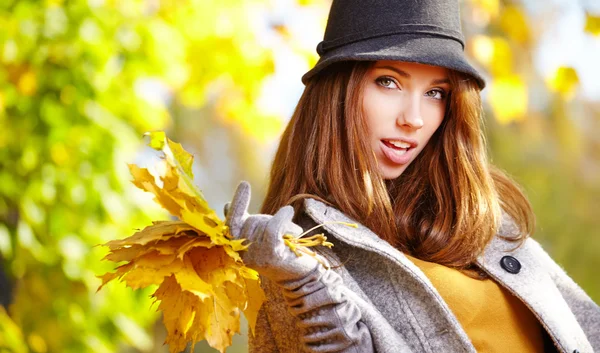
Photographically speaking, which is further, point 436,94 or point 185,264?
point 436,94

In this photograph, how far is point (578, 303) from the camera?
2418 millimetres

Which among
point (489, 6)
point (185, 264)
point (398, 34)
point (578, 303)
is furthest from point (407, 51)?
point (489, 6)

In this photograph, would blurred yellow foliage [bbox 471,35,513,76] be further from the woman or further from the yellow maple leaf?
the yellow maple leaf

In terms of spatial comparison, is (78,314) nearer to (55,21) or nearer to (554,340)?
(55,21)

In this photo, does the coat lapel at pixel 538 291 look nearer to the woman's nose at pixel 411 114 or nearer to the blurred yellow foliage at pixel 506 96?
the woman's nose at pixel 411 114

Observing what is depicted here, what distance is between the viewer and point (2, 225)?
4148 mm

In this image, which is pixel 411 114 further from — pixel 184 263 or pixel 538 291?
pixel 184 263

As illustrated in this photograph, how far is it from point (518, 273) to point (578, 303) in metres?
0.35

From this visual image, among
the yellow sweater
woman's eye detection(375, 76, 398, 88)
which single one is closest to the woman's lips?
woman's eye detection(375, 76, 398, 88)

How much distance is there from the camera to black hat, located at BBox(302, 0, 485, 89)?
→ 2064 mm

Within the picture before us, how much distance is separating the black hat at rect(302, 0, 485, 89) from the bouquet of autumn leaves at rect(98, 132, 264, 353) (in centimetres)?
71

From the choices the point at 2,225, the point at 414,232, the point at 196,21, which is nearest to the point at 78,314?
the point at 2,225

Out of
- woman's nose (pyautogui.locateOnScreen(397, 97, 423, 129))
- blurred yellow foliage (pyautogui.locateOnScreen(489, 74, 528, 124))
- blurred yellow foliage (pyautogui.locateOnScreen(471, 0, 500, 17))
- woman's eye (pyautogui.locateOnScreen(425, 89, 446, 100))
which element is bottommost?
blurred yellow foliage (pyautogui.locateOnScreen(489, 74, 528, 124))

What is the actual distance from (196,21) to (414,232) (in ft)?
7.72
